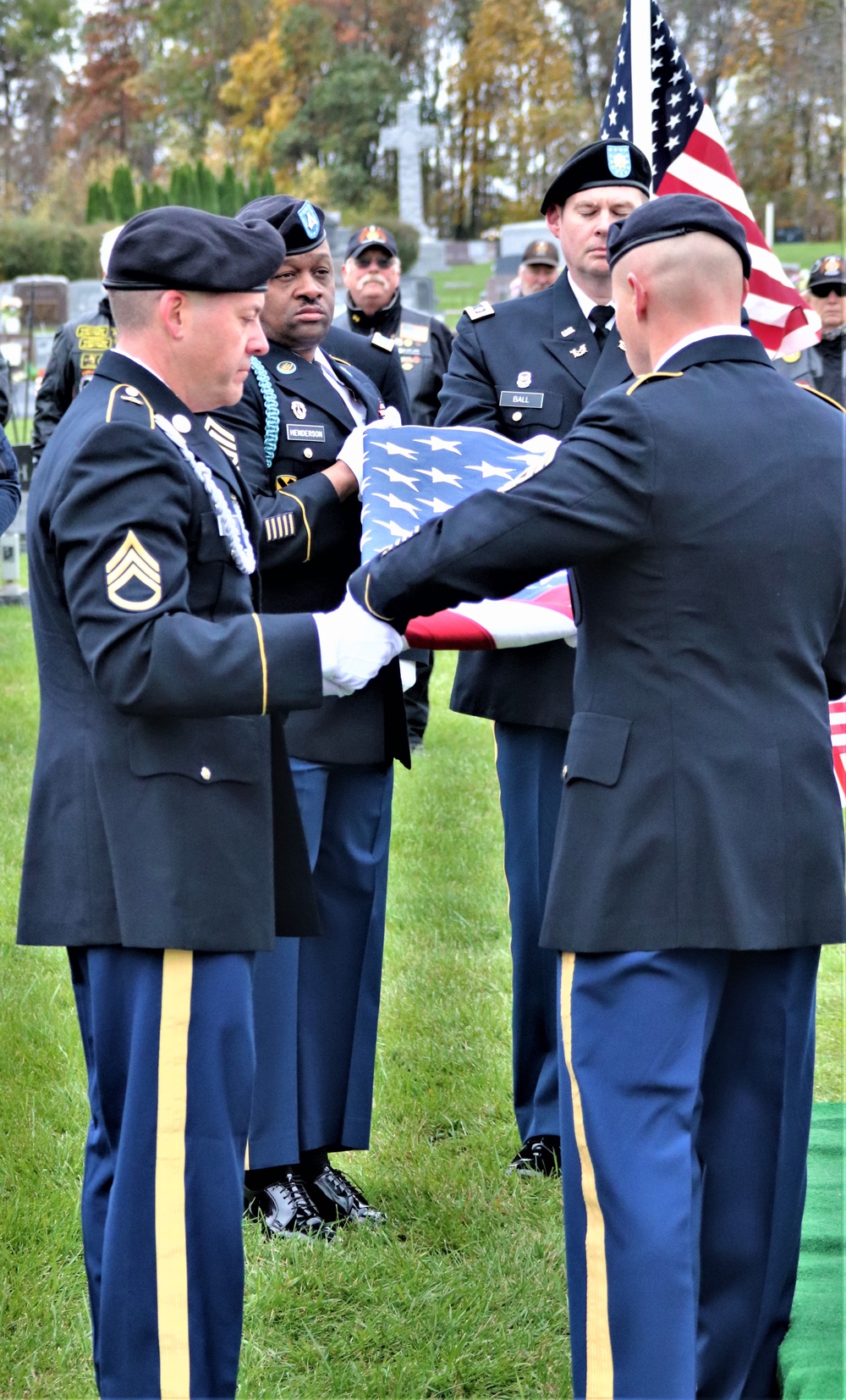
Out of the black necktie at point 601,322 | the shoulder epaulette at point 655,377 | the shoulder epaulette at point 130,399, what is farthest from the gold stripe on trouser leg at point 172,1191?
the black necktie at point 601,322

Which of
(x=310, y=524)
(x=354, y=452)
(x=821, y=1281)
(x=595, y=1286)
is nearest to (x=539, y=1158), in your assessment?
(x=821, y=1281)

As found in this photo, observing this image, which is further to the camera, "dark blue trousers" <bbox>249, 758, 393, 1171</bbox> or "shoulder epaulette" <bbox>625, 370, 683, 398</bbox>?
"dark blue trousers" <bbox>249, 758, 393, 1171</bbox>

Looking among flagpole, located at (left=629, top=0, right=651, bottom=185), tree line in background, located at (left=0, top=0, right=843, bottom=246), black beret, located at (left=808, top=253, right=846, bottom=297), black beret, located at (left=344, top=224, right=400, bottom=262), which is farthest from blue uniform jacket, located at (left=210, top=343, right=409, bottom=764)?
tree line in background, located at (left=0, top=0, right=843, bottom=246)

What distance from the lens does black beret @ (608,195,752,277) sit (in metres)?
2.65

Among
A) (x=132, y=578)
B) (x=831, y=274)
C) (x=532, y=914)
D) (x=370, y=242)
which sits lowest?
(x=532, y=914)

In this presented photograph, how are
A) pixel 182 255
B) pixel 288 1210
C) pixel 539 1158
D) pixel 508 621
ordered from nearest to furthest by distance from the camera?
pixel 182 255 → pixel 508 621 → pixel 288 1210 → pixel 539 1158

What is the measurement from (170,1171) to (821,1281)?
170cm

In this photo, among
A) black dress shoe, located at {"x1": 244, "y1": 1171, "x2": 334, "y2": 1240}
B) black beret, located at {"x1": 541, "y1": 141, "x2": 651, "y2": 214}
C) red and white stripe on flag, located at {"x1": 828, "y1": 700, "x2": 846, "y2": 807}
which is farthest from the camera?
red and white stripe on flag, located at {"x1": 828, "y1": 700, "x2": 846, "y2": 807}

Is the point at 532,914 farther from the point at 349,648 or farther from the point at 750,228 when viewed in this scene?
the point at 750,228

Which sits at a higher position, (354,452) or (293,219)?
(293,219)

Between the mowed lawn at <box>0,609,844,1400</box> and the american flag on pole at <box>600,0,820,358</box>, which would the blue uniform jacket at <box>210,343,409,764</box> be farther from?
the american flag on pole at <box>600,0,820,358</box>

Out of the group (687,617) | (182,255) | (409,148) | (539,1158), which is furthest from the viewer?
(409,148)

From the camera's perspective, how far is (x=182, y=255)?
99.4 inches

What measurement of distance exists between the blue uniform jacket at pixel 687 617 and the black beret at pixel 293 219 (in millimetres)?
1265
